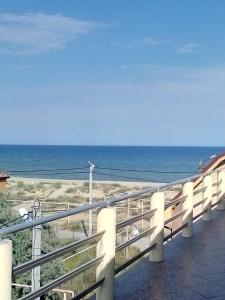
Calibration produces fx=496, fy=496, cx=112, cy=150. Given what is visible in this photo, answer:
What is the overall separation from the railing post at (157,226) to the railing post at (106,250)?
5.56 feet

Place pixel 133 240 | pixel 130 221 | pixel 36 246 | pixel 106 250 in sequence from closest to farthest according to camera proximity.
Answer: pixel 106 250 → pixel 130 221 → pixel 133 240 → pixel 36 246

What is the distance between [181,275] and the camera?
558 cm

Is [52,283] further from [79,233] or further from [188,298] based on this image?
[79,233]

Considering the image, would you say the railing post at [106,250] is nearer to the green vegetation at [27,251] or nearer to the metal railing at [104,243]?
the metal railing at [104,243]

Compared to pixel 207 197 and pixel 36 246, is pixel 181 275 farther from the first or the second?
pixel 36 246

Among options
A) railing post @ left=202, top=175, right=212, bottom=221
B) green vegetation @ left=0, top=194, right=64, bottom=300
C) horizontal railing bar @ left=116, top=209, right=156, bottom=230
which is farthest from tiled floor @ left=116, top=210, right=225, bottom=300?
green vegetation @ left=0, top=194, right=64, bottom=300

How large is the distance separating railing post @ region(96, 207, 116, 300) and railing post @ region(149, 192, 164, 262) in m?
1.69

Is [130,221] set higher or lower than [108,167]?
higher

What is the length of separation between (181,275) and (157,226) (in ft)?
2.42

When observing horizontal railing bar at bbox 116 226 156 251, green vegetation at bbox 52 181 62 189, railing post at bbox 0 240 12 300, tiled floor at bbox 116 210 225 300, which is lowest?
green vegetation at bbox 52 181 62 189

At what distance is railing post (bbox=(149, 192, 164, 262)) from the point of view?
607 centimetres

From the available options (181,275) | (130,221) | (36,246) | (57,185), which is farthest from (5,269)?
(57,185)

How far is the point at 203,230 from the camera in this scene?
336 inches

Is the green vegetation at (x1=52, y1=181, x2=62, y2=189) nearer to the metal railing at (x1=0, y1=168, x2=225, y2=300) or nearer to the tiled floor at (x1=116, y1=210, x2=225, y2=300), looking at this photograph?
the metal railing at (x1=0, y1=168, x2=225, y2=300)
